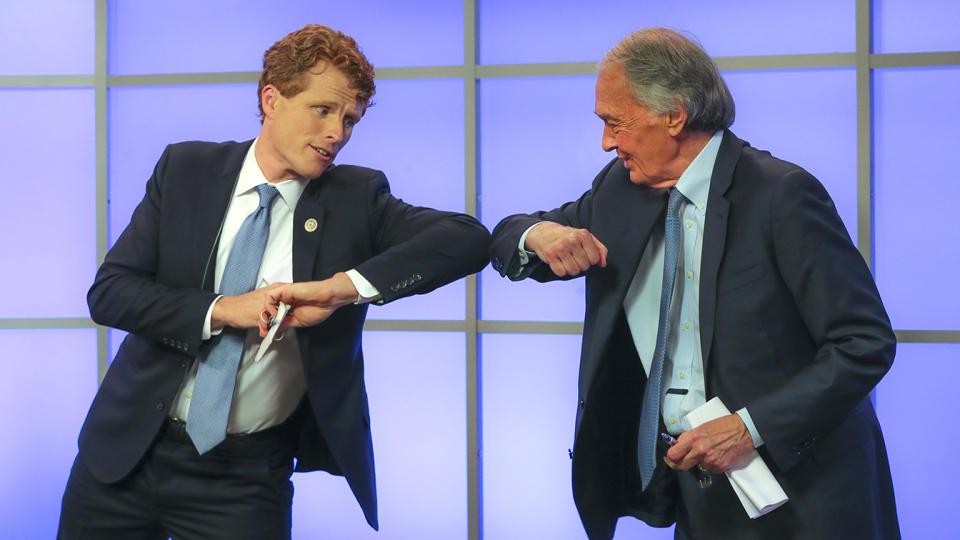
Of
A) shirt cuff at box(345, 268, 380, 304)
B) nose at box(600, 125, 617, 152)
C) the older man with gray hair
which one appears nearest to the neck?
the older man with gray hair

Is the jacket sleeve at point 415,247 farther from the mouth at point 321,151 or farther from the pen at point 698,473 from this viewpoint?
the pen at point 698,473

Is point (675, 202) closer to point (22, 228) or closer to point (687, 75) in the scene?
point (687, 75)

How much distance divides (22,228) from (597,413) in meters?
2.86

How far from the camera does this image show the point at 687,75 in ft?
5.91

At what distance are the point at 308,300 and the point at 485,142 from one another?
5.82ft

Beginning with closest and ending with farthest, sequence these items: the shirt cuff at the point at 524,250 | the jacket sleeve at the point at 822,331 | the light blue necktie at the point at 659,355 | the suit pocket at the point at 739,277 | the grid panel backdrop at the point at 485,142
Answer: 1. the jacket sleeve at the point at 822,331
2. the suit pocket at the point at 739,277
3. the light blue necktie at the point at 659,355
4. the shirt cuff at the point at 524,250
5. the grid panel backdrop at the point at 485,142

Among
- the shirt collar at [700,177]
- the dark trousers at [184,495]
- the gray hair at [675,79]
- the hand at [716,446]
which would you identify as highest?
the gray hair at [675,79]

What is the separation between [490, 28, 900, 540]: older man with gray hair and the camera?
1611 millimetres

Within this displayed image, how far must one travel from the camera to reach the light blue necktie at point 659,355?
5.86ft

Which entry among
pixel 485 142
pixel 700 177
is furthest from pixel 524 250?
pixel 485 142

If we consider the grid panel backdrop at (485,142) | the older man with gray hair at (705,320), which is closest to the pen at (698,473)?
the older man with gray hair at (705,320)

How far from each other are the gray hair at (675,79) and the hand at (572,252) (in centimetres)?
31

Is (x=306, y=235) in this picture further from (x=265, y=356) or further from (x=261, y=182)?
(x=265, y=356)

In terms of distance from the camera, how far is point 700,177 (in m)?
1.82
